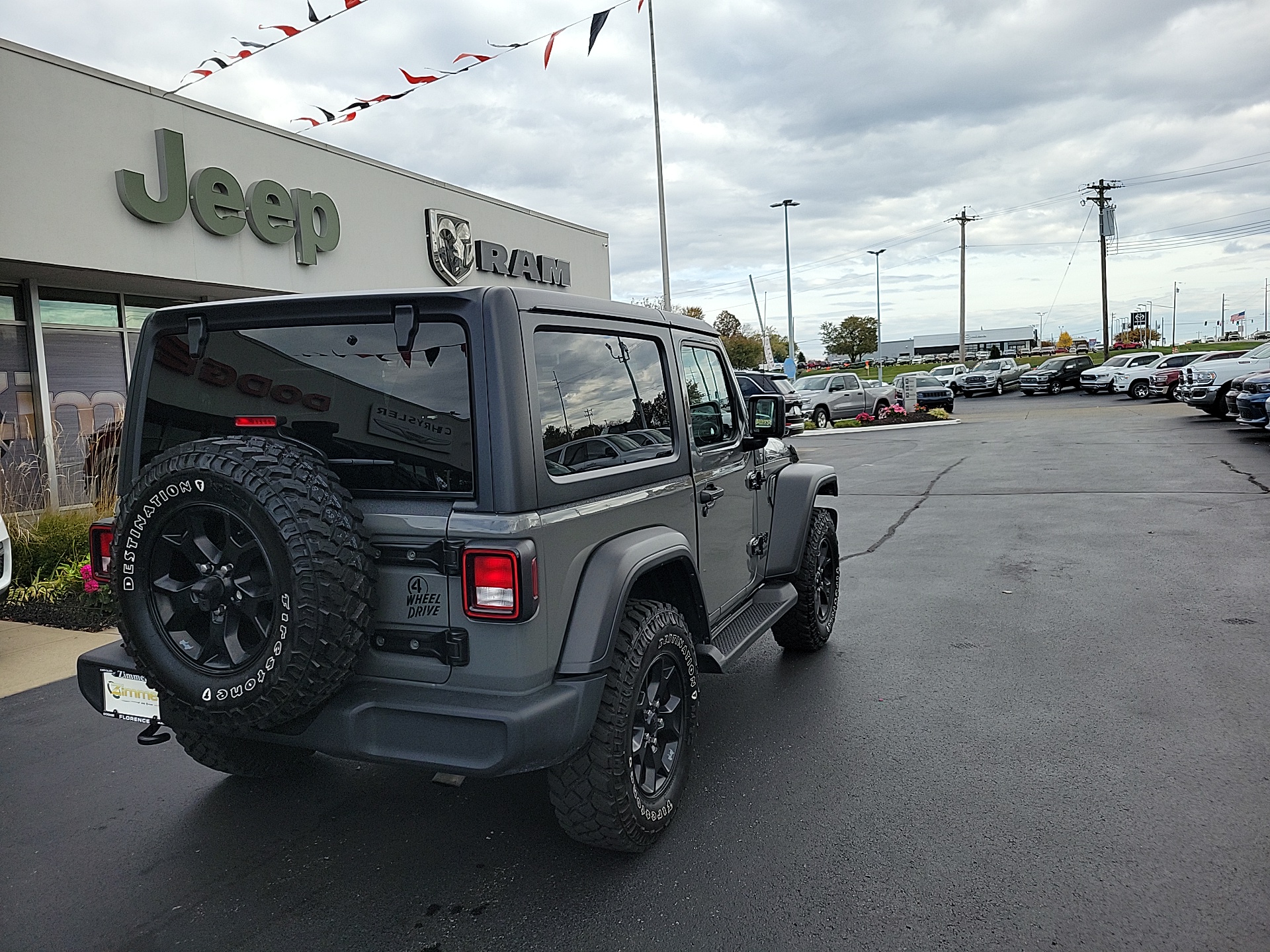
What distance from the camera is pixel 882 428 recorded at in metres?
28.3

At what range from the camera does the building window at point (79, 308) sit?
497 inches

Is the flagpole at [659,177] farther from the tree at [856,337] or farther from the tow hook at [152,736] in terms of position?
the tree at [856,337]

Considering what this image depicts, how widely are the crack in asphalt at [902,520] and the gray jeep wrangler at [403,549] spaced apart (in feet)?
11.1

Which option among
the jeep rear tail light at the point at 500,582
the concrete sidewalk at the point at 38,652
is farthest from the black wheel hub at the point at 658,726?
the concrete sidewalk at the point at 38,652

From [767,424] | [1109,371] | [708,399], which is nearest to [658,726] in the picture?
[708,399]

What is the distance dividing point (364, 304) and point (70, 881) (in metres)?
2.29

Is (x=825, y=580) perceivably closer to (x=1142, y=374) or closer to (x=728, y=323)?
(x=1142, y=374)

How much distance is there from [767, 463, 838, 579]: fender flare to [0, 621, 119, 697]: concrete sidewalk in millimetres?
3900

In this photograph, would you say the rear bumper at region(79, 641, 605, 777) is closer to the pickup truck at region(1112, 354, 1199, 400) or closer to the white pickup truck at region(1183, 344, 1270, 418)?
the white pickup truck at region(1183, 344, 1270, 418)

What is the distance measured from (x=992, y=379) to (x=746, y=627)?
4798 centimetres

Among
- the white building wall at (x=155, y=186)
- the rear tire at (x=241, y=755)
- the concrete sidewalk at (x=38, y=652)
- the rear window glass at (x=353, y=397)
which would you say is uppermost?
the white building wall at (x=155, y=186)

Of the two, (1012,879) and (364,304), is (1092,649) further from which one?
(364,304)

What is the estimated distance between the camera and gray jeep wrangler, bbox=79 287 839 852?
2717 mm

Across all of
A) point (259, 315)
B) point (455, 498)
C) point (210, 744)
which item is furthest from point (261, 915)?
point (259, 315)
